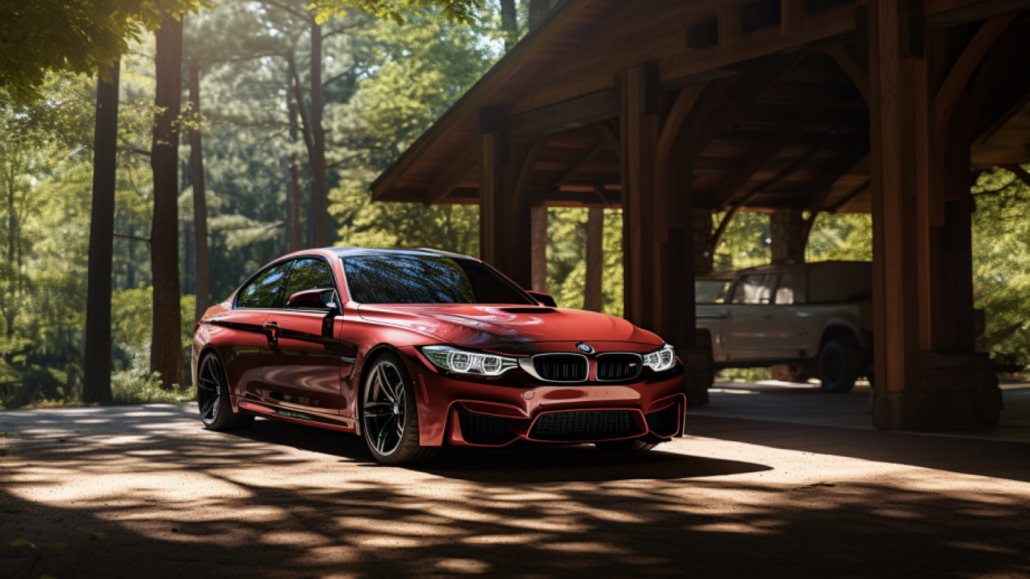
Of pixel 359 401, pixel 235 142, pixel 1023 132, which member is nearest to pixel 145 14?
pixel 359 401

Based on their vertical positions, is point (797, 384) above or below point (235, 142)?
below

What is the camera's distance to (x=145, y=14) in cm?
1226

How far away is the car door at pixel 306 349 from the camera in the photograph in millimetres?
7828

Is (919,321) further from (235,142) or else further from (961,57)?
(235,142)

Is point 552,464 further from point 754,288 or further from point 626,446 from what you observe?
point 754,288

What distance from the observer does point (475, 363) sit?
6.79 m

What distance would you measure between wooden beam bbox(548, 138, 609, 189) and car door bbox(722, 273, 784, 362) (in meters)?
3.23

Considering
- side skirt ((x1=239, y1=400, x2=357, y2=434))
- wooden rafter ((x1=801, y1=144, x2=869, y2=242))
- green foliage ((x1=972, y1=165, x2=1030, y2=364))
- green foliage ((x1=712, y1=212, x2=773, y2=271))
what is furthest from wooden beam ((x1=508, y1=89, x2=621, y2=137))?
green foliage ((x1=712, y1=212, x2=773, y2=271))

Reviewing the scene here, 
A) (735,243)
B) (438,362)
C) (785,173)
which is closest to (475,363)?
(438,362)

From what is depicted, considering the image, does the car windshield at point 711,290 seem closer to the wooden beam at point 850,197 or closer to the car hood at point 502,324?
the wooden beam at point 850,197

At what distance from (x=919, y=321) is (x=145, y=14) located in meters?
8.77

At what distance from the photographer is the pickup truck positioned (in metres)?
15.5

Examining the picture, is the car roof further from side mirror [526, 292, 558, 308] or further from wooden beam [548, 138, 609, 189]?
wooden beam [548, 138, 609, 189]

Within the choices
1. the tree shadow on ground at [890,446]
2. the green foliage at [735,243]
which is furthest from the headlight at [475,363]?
the green foliage at [735,243]
